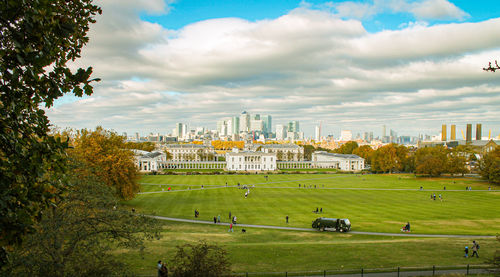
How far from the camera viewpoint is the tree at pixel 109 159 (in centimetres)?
4044

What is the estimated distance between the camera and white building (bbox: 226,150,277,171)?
456 ft

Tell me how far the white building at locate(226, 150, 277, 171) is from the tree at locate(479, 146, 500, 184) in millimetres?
76374

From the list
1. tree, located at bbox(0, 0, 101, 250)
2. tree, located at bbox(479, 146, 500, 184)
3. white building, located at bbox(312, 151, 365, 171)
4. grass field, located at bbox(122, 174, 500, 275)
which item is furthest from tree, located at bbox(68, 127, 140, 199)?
white building, located at bbox(312, 151, 365, 171)

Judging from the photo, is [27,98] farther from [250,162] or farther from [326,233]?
[250,162]

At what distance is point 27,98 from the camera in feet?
22.8

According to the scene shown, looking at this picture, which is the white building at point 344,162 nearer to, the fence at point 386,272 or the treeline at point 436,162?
the treeline at point 436,162

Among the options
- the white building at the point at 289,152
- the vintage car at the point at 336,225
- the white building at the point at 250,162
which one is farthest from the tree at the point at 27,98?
the white building at the point at 289,152

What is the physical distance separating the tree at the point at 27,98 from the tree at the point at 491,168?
284ft

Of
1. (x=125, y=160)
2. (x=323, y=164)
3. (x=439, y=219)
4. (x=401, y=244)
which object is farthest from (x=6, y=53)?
(x=323, y=164)

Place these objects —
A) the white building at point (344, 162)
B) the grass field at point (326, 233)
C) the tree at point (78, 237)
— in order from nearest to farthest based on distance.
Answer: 1. the tree at point (78, 237)
2. the grass field at point (326, 233)
3. the white building at point (344, 162)

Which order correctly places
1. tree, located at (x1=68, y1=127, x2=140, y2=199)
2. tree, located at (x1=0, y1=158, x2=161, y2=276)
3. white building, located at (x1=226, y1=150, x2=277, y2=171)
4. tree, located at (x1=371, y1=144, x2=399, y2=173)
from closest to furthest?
tree, located at (x1=0, y1=158, x2=161, y2=276)
tree, located at (x1=68, y1=127, x2=140, y2=199)
tree, located at (x1=371, y1=144, x2=399, y2=173)
white building, located at (x1=226, y1=150, x2=277, y2=171)

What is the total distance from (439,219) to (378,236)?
13.1 metres

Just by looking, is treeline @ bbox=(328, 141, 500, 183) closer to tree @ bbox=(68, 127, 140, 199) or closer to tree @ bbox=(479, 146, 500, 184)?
tree @ bbox=(479, 146, 500, 184)

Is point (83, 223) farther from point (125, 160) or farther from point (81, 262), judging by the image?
point (125, 160)
